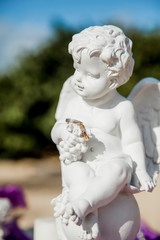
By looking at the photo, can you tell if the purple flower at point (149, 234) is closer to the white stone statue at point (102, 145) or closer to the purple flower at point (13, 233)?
the purple flower at point (13, 233)

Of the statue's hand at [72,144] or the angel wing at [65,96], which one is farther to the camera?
the angel wing at [65,96]

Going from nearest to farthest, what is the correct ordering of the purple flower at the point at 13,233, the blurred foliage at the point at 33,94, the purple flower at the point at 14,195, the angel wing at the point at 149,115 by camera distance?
1. the angel wing at the point at 149,115
2. the purple flower at the point at 13,233
3. the purple flower at the point at 14,195
4. the blurred foliage at the point at 33,94

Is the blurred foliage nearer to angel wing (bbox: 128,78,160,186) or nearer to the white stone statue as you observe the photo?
angel wing (bbox: 128,78,160,186)

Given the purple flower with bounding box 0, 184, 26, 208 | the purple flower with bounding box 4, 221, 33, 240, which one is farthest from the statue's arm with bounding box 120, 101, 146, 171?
the purple flower with bounding box 0, 184, 26, 208

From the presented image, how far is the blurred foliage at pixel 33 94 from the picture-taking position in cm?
763

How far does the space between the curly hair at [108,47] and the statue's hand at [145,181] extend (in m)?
0.52

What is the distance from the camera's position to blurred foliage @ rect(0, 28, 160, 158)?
7633mm

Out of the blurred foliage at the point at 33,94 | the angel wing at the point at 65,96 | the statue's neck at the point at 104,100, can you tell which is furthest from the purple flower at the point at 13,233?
the blurred foliage at the point at 33,94

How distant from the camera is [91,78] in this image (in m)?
1.84

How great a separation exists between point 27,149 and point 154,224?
15.7 ft

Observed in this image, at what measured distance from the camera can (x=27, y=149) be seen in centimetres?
798

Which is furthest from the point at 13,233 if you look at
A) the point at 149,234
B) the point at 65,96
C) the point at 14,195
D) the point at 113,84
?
the point at 113,84

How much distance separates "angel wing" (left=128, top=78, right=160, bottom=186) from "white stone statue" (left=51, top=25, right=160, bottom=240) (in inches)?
4.7

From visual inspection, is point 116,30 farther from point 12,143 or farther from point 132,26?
point 12,143
